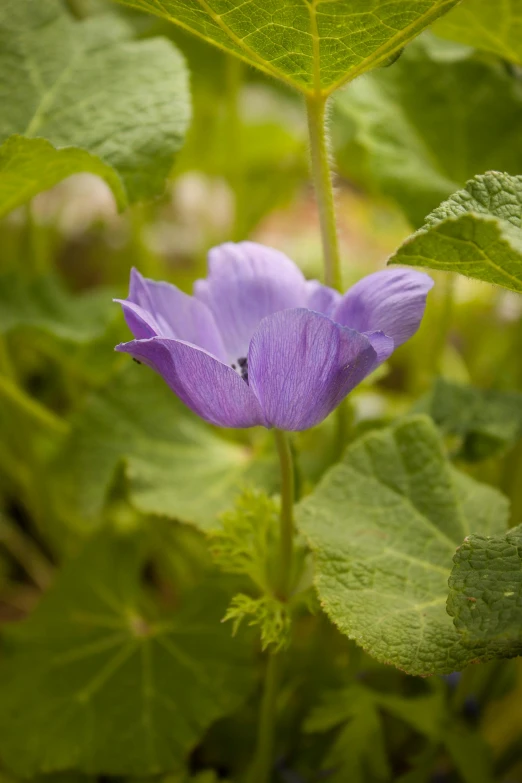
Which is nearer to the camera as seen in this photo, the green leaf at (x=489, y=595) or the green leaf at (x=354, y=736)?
the green leaf at (x=489, y=595)

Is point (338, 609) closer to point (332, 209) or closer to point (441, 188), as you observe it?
point (332, 209)

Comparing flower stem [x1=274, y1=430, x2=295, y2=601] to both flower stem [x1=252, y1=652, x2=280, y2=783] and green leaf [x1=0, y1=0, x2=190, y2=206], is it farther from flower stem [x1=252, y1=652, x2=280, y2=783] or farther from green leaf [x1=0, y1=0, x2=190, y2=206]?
green leaf [x1=0, y1=0, x2=190, y2=206]

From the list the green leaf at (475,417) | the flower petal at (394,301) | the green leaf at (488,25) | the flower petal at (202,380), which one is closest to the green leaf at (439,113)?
the green leaf at (488,25)

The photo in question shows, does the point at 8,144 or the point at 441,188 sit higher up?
the point at 8,144

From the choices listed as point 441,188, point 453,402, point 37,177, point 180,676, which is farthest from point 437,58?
point 180,676

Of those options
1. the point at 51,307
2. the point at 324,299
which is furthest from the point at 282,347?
the point at 51,307

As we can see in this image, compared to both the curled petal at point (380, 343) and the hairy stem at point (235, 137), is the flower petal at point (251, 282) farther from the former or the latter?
the hairy stem at point (235, 137)

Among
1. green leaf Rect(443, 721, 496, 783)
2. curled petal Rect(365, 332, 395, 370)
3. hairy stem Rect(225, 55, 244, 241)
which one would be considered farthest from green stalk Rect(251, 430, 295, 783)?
hairy stem Rect(225, 55, 244, 241)
